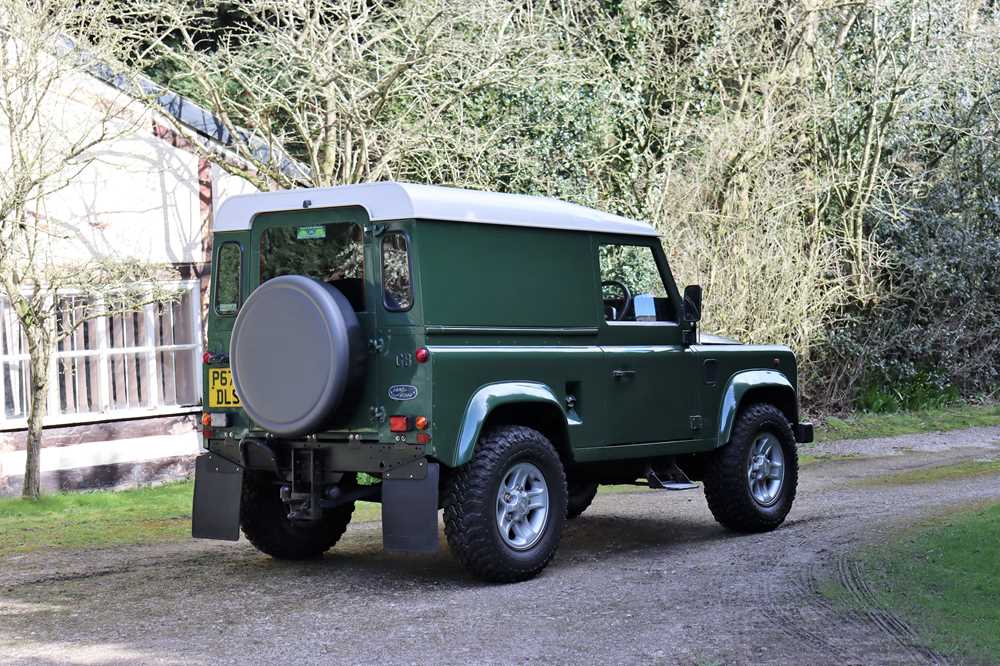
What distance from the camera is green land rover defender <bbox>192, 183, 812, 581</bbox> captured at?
8.30 m

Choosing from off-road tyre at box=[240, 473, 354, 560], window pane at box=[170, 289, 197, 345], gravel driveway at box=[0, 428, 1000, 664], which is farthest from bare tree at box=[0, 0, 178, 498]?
off-road tyre at box=[240, 473, 354, 560]

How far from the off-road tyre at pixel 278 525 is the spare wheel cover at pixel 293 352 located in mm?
1064

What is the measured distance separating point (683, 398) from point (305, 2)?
7.51 meters

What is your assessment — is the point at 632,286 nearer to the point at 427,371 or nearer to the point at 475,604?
the point at 427,371

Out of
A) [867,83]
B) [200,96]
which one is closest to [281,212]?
[200,96]

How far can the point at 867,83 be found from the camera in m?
20.8

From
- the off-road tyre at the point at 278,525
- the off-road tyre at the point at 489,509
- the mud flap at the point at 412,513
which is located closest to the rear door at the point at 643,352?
the off-road tyre at the point at 489,509

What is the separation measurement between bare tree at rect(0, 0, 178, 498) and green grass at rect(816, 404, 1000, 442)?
9.36m

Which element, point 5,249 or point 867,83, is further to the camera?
point 867,83

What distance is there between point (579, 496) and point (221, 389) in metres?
3.39

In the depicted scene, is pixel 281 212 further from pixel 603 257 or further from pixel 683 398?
pixel 683 398

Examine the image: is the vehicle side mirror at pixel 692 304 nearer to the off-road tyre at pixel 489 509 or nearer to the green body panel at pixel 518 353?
the green body panel at pixel 518 353

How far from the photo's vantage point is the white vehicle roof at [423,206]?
8.38 m

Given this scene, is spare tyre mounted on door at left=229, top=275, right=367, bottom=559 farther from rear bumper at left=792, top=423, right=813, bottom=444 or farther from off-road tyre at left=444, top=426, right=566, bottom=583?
rear bumper at left=792, top=423, right=813, bottom=444
